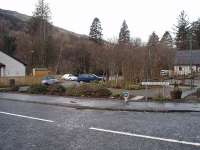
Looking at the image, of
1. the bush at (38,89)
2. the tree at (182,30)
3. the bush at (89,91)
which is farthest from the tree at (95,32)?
the bush at (89,91)

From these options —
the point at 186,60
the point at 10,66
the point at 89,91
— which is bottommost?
the point at 89,91

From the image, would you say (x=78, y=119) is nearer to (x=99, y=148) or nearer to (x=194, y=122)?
(x=194, y=122)

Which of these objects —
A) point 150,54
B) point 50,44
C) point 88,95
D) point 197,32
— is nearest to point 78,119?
point 88,95

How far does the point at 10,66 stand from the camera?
62531 millimetres

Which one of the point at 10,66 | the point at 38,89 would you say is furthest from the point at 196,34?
the point at 38,89

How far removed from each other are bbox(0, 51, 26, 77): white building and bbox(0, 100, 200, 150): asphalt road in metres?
50.3

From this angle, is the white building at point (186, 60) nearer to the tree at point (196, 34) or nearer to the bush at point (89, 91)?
the tree at point (196, 34)

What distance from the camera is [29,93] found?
82.9ft

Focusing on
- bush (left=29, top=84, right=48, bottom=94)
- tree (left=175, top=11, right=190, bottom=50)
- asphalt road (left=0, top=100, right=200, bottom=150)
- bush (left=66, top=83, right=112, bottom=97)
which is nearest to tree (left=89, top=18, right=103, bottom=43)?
tree (left=175, top=11, right=190, bottom=50)

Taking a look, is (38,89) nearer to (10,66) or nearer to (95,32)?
(10,66)

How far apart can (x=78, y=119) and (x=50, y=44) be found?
64.0 meters

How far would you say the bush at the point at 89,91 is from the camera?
21.7 metres

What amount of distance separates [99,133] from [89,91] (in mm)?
12983

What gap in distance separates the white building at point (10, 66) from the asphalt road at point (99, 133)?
50290 millimetres
